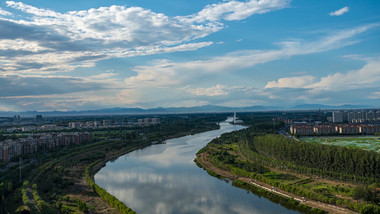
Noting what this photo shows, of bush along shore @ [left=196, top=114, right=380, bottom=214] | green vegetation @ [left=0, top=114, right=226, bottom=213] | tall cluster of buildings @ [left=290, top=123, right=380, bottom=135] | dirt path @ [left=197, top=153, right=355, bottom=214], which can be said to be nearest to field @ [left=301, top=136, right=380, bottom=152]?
tall cluster of buildings @ [left=290, top=123, right=380, bottom=135]

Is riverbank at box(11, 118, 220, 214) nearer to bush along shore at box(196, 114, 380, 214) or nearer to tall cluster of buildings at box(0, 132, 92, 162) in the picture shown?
tall cluster of buildings at box(0, 132, 92, 162)

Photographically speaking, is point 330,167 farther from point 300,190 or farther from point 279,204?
point 279,204

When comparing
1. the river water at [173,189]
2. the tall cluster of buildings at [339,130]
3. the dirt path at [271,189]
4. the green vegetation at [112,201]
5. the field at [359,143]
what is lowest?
the river water at [173,189]

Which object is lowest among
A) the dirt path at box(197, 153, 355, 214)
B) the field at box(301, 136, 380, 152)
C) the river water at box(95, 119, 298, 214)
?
the river water at box(95, 119, 298, 214)

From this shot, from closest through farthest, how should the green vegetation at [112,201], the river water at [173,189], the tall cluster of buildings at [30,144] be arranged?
1. the green vegetation at [112,201]
2. the river water at [173,189]
3. the tall cluster of buildings at [30,144]

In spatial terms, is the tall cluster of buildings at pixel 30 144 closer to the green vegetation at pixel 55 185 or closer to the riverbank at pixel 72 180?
the green vegetation at pixel 55 185

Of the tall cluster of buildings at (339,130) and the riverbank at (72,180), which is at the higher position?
the tall cluster of buildings at (339,130)

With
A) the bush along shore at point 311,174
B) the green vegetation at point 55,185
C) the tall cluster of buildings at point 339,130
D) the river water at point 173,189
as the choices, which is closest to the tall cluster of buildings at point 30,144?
the green vegetation at point 55,185

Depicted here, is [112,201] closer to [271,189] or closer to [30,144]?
[271,189]
